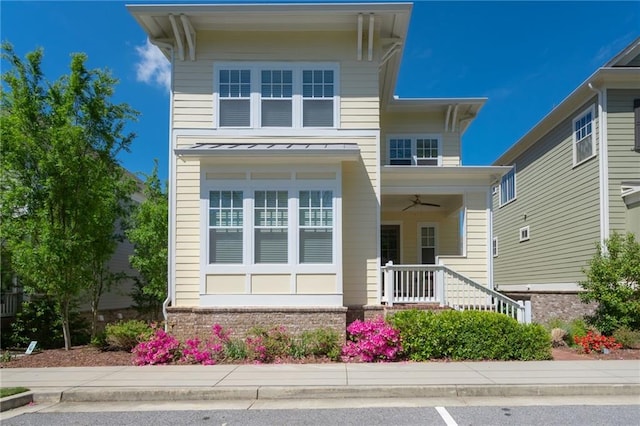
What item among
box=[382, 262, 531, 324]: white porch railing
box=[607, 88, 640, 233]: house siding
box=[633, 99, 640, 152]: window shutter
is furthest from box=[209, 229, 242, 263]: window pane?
box=[633, 99, 640, 152]: window shutter

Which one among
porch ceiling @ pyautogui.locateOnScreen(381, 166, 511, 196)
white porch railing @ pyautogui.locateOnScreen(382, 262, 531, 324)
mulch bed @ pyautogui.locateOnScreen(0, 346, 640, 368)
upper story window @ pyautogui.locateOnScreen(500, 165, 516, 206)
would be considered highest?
upper story window @ pyautogui.locateOnScreen(500, 165, 516, 206)

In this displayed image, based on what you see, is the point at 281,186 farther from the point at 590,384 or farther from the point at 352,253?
the point at 590,384

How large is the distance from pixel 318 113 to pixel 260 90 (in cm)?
149

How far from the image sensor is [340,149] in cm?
1008

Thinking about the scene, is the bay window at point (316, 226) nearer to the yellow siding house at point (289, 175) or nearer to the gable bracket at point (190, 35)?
the yellow siding house at point (289, 175)

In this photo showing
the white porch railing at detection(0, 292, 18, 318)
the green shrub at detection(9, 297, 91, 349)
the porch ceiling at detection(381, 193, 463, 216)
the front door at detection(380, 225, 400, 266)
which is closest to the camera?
the green shrub at detection(9, 297, 91, 349)

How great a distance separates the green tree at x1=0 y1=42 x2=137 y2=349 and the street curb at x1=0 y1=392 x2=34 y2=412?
4.00 m

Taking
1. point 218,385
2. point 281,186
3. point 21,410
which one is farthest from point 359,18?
point 21,410

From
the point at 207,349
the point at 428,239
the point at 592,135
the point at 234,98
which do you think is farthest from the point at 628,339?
the point at 234,98

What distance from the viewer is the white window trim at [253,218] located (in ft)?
33.7

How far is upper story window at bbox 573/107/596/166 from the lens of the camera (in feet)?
44.1

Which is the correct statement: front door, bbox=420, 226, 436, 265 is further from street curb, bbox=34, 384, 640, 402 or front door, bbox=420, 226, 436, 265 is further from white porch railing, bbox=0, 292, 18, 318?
white porch railing, bbox=0, 292, 18, 318

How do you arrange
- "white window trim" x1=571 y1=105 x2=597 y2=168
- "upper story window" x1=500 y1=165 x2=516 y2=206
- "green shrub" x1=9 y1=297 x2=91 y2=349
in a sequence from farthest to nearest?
"upper story window" x1=500 y1=165 x2=516 y2=206, "white window trim" x1=571 y1=105 x2=597 y2=168, "green shrub" x1=9 y1=297 x2=91 y2=349

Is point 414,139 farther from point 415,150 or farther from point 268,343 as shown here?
point 268,343
